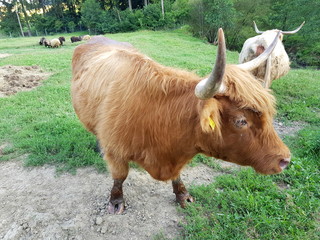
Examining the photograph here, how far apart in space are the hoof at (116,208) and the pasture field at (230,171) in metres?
0.86

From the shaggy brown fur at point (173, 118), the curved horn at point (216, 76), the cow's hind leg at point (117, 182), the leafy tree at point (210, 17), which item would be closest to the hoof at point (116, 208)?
the cow's hind leg at point (117, 182)

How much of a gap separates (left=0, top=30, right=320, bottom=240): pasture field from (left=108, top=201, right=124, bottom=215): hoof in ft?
2.81

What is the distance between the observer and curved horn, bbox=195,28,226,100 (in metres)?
1.31

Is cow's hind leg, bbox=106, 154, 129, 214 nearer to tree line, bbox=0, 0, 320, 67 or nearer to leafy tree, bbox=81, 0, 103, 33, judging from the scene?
tree line, bbox=0, 0, 320, 67

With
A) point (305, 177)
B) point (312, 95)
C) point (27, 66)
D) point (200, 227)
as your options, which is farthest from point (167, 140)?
point (27, 66)

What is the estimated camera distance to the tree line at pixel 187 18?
1898 cm

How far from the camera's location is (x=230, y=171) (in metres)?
3.75

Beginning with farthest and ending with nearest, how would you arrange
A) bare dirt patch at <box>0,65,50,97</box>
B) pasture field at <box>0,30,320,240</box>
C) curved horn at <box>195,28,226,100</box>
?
bare dirt patch at <box>0,65,50,97</box> → pasture field at <box>0,30,320,240</box> → curved horn at <box>195,28,226,100</box>

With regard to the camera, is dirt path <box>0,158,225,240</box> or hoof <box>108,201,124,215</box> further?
hoof <box>108,201,124,215</box>

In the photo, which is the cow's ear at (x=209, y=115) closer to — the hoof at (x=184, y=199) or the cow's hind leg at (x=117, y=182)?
the cow's hind leg at (x=117, y=182)

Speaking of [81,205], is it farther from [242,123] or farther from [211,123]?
[242,123]

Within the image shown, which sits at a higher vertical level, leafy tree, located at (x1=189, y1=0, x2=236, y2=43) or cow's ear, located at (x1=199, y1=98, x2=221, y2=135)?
leafy tree, located at (x1=189, y1=0, x2=236, y2=43)

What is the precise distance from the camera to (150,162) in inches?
91.3

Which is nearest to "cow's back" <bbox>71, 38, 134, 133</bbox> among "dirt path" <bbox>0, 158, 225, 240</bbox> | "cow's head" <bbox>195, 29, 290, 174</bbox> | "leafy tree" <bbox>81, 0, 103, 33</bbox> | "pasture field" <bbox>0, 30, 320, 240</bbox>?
"dirt path" <bbox>0, 158, 225, 240</bbox>
